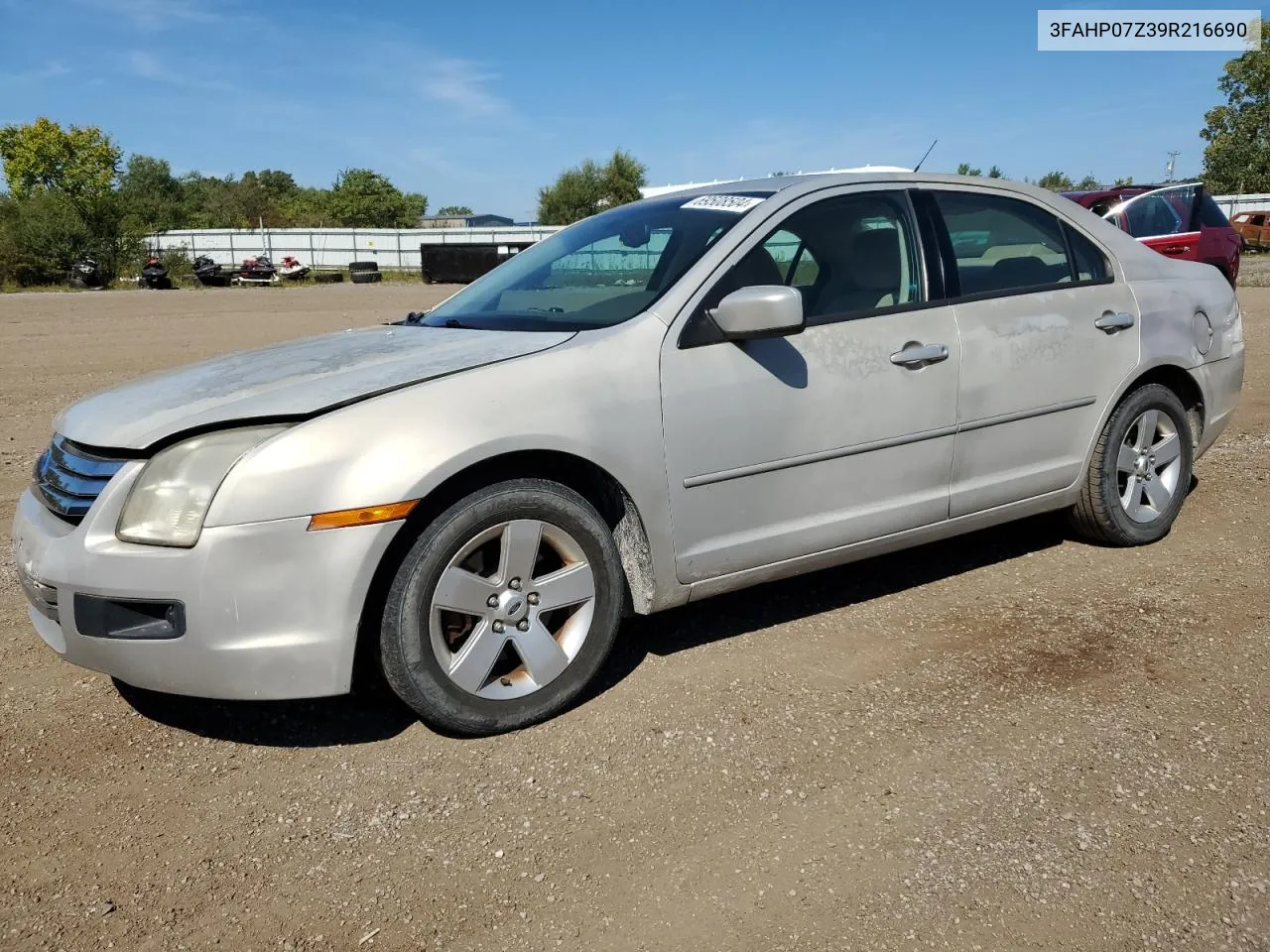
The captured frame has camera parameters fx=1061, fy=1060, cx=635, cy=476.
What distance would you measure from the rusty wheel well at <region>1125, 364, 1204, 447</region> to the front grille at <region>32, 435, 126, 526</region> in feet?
12.7

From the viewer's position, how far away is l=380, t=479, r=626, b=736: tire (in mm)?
2893

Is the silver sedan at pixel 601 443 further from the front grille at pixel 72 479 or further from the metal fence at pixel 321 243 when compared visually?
the metal fence at pixel 321 243

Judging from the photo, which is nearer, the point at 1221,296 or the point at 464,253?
the point at 1221,296

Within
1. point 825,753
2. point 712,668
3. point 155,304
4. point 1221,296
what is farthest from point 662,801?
point 155,304

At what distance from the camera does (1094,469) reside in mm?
4414

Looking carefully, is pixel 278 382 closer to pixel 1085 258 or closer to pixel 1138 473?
pixel 1085 258

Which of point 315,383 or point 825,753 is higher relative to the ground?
point 315,383

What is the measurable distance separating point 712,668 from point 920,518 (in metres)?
0.97

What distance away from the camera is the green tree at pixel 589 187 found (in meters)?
A: 69.6

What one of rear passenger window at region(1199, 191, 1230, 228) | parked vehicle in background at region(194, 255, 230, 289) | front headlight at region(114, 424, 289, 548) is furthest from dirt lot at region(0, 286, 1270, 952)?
parked vehicle in background at region(194, 255, 230, 289)

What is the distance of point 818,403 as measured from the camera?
3.49m

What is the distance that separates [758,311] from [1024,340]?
137 cm

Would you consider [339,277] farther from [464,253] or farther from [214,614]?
[214,614]

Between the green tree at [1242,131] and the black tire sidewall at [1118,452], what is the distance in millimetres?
64712
